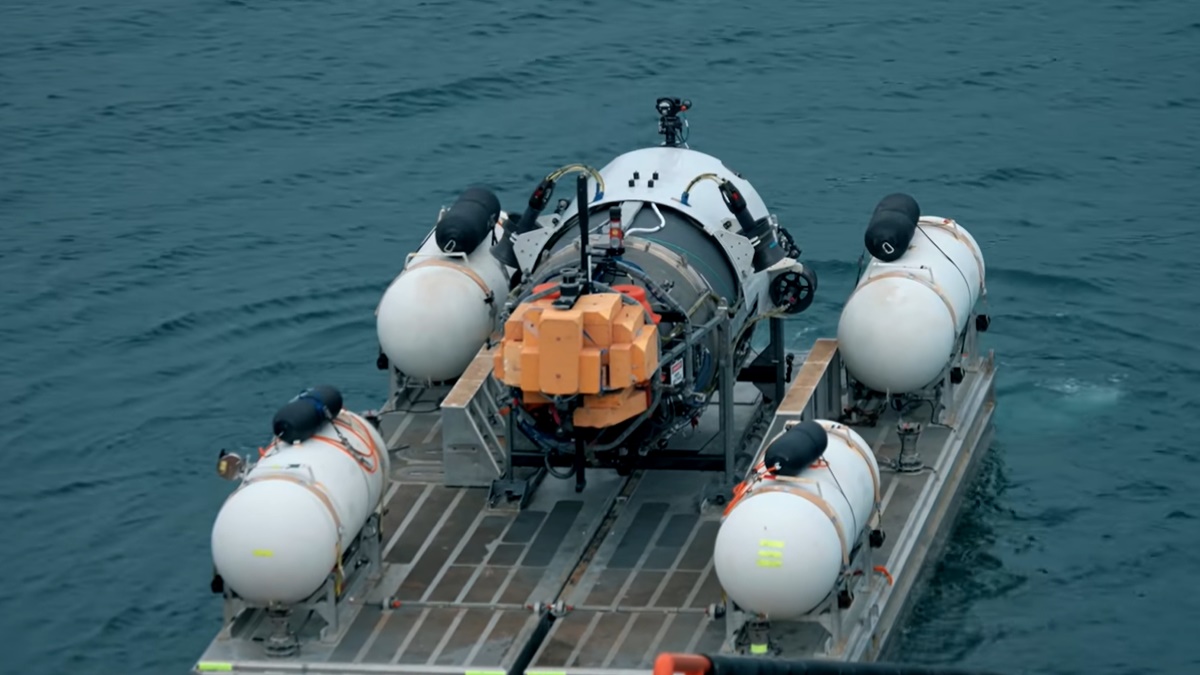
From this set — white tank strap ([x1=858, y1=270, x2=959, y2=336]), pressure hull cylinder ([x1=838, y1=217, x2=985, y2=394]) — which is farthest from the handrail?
white tank strap ([x1=858, y1=270, x2=959, y2=336])

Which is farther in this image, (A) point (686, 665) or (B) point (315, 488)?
(B) point (315, 488)

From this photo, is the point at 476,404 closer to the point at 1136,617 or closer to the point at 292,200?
the point at 1136,617

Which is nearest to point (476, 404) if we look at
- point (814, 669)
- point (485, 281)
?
point (485, 281)

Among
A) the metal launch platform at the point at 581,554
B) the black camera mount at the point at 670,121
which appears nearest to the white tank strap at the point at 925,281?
the metal launch platform at the point at 581,554

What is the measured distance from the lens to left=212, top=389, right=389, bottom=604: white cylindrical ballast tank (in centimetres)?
3006

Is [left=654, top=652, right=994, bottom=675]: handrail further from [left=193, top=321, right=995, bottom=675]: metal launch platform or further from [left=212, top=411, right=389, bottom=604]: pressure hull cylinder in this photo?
[left=212, top=411, right=389, bottom=604]: pressure hull cylinder

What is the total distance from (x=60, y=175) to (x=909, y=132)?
19542mm

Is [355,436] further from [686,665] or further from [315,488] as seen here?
[686,665]

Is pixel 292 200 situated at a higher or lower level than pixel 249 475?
lower

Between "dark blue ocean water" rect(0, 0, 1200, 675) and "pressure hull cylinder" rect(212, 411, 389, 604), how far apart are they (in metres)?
4.95

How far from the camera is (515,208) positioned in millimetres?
52656

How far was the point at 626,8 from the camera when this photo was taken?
210 ft

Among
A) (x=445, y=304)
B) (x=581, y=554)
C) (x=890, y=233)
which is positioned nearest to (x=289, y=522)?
(x=581, y=554)

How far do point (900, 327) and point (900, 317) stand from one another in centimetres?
15
